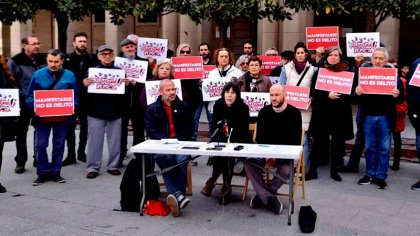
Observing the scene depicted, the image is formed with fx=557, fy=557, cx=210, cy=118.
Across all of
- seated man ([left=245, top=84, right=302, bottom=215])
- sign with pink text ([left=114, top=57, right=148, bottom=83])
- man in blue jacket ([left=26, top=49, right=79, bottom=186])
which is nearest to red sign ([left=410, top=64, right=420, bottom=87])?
seated man ([left=245, top=84, right=302, bottom=215])

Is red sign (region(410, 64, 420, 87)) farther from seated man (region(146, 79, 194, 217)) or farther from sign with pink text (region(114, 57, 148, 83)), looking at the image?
sign with pink text (region(114, 57, 148, 83))

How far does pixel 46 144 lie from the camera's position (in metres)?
8.77

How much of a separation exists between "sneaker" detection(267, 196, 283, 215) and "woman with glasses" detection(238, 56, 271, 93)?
2472 millimetres

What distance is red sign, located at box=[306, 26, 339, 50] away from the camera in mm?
10789

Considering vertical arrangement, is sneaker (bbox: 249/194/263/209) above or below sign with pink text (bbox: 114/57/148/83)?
below

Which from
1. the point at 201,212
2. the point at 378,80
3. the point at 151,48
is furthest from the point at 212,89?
the point at 201,212

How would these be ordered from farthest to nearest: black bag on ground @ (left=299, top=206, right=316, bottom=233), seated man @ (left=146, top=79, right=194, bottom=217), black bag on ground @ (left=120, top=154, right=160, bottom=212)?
seated man @ (left=146, top=79, right=194, bottom=217) → black bag on ground @ (left=120, top=154, right=160, bottom=212) → black bag on ground @ (left=299, top=206, right=316, bottom=233)

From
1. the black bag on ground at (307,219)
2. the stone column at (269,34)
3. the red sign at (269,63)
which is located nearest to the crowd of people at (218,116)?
the black bag on ground at (307,219)

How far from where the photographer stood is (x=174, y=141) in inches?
282

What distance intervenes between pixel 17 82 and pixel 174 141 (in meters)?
3.54

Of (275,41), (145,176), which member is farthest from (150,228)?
(275,41)

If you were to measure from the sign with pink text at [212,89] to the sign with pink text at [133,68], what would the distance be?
1067 mm

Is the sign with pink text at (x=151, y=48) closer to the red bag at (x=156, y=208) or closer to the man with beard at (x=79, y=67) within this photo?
the man with beard at (x=79, y=67)

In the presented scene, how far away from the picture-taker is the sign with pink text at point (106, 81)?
29.6 feet
